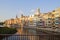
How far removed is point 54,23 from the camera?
36281 mm

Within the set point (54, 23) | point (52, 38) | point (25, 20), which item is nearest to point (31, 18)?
point (25, 20)

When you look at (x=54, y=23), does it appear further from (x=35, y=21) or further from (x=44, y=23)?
(x=35, y=21)

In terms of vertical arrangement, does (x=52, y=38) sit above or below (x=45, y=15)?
below

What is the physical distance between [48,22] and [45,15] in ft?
8.33

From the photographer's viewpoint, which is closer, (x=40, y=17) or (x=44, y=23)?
(x=44, y=23)

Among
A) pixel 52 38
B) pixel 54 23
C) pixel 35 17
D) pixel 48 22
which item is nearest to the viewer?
pixel 52 38

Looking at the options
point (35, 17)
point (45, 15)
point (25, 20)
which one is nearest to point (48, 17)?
point (45, 15)

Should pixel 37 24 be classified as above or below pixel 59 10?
below

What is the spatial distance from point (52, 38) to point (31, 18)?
38.3 m

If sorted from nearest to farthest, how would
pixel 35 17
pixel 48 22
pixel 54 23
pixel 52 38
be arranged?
pixel 52 38 < pixel 54 23 < pixel 48 22 < pixel 35 17

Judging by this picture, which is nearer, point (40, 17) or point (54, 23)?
point (54, 23)

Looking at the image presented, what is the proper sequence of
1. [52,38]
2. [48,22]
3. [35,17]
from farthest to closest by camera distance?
[35,17], [48,22], [52,38]

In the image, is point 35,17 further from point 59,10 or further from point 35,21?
point 59,10

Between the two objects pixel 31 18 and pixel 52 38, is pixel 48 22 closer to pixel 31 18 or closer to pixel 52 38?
pixel 31 18
